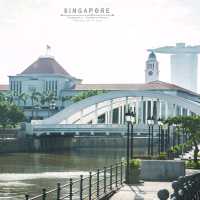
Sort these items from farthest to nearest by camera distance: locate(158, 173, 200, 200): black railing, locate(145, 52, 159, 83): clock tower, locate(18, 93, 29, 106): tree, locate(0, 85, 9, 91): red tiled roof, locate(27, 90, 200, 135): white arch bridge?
locate(145, 52, 159, 83): clock tower
locate(0, 85, 9, 91): red tiled roof
locate(18, 93, 29, 106): tree
locate(27, 90, 200, 135): white arch bridge
locate(158, 173, 200, 200): black railing

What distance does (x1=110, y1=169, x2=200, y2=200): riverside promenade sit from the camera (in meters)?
18.3

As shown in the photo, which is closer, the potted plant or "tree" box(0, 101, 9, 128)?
the potted plant

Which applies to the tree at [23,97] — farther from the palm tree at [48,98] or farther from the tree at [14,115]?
the tree at [14,115]

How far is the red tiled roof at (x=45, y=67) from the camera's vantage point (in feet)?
518

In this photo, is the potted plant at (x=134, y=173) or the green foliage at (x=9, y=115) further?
the green foliage at (x=9, y=115)

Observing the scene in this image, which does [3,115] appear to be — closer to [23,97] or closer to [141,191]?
[23,97]

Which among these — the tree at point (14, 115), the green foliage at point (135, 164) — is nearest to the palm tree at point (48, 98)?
the tree at point (14, 115)

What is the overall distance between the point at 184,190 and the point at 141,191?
8276 mm

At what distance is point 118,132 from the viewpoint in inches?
3206

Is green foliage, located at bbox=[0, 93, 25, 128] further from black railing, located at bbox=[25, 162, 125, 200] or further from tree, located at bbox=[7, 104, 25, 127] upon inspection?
black railing, located at bbox=[25, 162, 125, 200]

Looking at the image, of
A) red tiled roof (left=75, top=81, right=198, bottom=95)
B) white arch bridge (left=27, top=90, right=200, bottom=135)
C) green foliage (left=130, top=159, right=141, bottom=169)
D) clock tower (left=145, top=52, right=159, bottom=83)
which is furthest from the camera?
clock tower (left=145, top=52, right=159, bottom=83)

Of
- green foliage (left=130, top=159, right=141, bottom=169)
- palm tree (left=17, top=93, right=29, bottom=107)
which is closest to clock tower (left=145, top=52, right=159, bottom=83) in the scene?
palm tree (left=17, top=93, right=29, bottom=107)

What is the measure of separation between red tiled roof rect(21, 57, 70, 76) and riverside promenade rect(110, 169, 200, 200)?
446ft

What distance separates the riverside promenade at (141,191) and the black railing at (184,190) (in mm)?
3087
